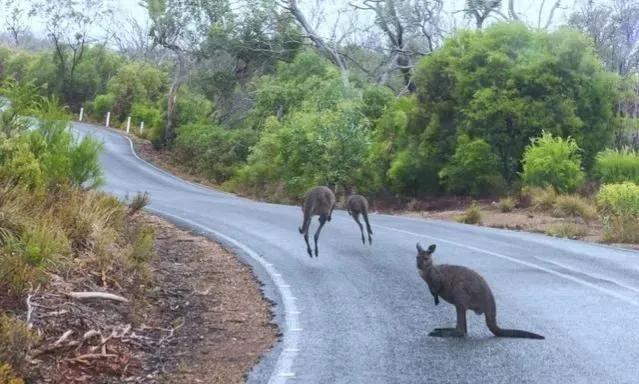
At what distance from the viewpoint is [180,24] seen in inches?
2004

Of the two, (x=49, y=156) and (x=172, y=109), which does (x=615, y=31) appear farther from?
(x=49, y=156)

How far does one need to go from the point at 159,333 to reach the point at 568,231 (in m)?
13.6

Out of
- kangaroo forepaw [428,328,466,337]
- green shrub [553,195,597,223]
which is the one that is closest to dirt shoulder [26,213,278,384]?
kangaroo forepaw [428,328,466,337]

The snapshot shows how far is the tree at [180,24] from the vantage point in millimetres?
50594

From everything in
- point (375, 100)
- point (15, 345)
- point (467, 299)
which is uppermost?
point (375, 100)

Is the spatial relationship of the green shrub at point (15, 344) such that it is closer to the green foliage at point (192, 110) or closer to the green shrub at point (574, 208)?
the green shrub at point (574, 208)

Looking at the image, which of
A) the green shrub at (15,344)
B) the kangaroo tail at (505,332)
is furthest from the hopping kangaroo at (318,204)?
the green shrub at (15,344)

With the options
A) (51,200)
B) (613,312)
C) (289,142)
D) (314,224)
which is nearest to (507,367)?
(613,312)

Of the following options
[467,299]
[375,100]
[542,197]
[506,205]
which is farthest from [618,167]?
[467,299]

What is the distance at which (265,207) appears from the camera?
26.0 metres

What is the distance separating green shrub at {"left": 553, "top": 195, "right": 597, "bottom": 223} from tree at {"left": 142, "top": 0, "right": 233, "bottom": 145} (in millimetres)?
29920

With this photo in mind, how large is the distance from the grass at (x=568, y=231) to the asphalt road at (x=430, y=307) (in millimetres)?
1574

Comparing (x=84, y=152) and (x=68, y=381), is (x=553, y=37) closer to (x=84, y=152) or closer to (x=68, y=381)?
(x=84, y=152)

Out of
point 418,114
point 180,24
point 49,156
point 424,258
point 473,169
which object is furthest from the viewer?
point 180,24
